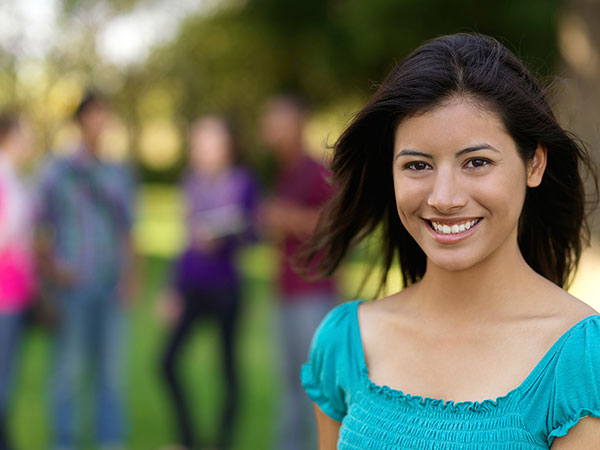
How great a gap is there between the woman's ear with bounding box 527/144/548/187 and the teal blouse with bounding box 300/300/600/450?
0.32 m

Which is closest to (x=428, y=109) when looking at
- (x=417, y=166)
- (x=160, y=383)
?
(x=417, y=166)

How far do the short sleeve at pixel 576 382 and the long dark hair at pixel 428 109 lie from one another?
0.41m

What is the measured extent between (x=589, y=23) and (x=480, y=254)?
869 cm

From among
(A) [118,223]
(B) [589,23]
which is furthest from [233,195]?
(B) [589,23]

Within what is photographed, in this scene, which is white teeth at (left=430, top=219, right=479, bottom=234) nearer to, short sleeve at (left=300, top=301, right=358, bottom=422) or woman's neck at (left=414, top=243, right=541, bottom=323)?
woman's neck at (left=414, top=243, right=541, bottom=323)

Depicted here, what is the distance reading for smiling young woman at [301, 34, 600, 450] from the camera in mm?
1797

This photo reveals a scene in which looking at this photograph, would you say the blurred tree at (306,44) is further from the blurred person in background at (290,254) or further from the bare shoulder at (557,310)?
the bare shoulder at (557,310)

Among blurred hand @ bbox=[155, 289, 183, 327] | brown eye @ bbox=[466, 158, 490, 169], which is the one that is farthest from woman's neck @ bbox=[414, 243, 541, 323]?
blurred hand @ bbox=[155, 289, 183, 327]

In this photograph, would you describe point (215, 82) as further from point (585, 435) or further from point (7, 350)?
point (585, 435)

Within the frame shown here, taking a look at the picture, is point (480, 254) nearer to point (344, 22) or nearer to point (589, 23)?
point (589, 23)

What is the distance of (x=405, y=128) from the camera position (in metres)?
1.93

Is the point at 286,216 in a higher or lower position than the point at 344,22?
lower

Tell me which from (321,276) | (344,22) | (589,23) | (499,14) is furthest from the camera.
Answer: (344,22)

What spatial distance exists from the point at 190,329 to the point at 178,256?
1.49 feet
